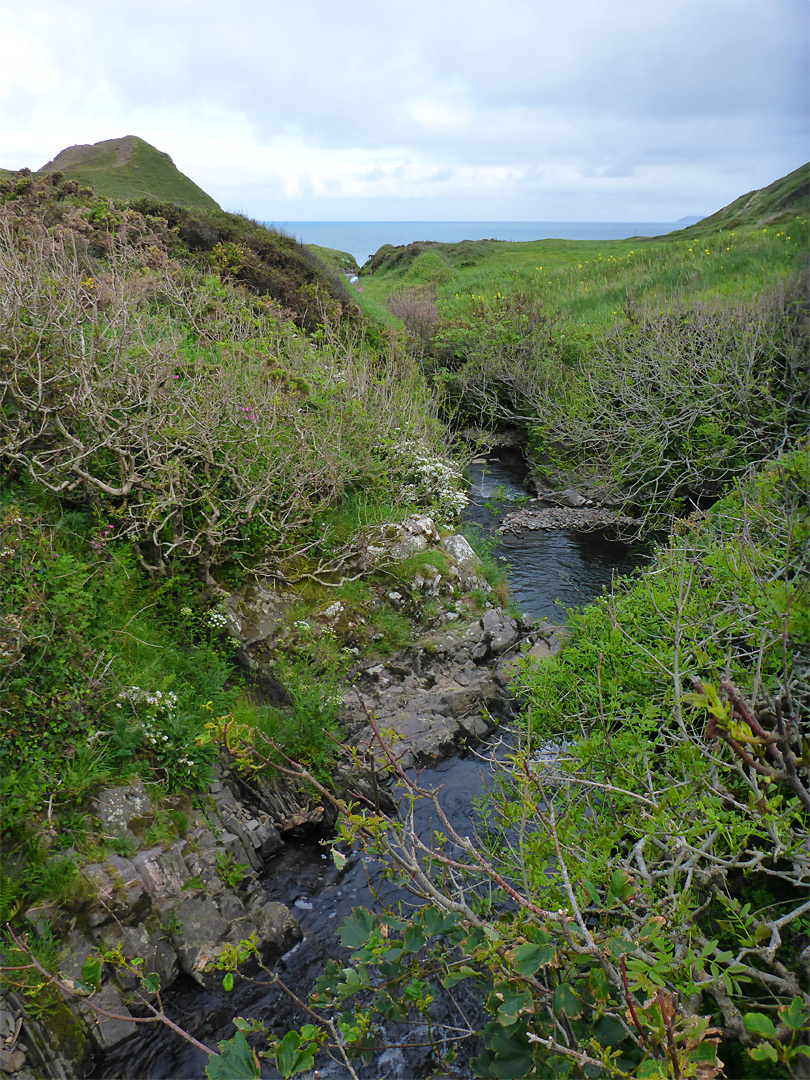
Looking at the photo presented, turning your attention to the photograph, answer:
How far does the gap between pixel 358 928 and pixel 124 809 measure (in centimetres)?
366

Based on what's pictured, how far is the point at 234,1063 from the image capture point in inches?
71.3

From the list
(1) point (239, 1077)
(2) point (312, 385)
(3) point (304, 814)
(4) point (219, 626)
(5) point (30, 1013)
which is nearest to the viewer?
(1) point (239, 1077)

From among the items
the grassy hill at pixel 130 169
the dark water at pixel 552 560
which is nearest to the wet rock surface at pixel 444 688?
the dark water at pixel 552 560

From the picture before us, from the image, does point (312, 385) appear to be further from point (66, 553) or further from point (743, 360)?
point (743, 360)

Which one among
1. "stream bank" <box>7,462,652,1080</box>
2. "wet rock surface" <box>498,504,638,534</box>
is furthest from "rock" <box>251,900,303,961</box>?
"wet rock surface" <box>498,504,638,534</box>

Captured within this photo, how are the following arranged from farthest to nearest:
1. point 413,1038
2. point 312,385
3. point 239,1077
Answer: point 312,385
point 413,1038
point 239,1077

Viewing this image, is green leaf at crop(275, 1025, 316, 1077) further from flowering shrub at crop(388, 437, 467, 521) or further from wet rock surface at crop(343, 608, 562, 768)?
flowering shrub at crop(388, 437, 467, 521)

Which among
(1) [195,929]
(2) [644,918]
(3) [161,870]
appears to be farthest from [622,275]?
(2) [644,918]

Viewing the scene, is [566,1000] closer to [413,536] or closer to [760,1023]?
[760,1023]

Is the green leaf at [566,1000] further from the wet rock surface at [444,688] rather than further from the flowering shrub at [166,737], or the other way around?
the wet rock surface at [444,688]

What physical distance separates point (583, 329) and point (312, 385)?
9527 millimetres

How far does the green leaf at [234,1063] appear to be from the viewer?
1.79 m

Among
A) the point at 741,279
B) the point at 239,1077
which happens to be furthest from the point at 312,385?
the point at 741,279

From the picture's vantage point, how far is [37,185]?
13.9 m
